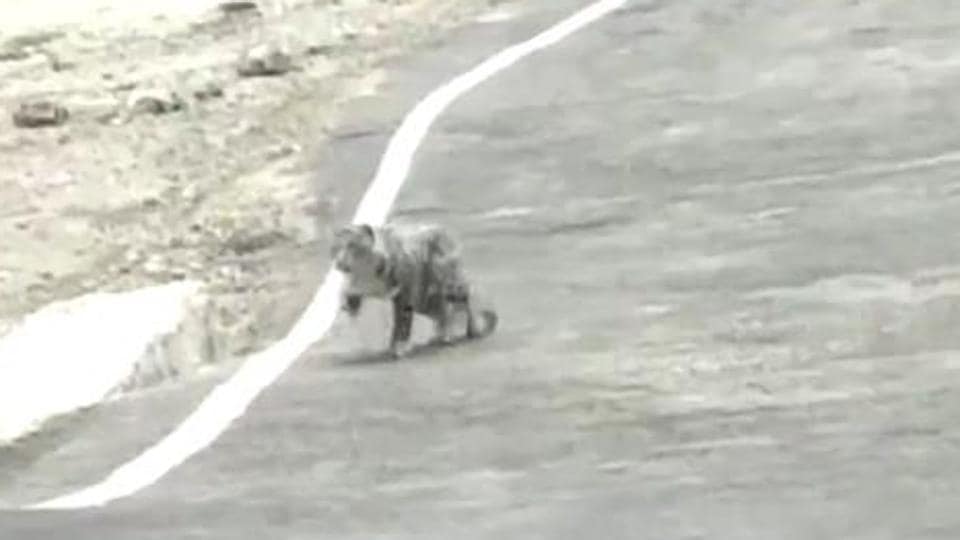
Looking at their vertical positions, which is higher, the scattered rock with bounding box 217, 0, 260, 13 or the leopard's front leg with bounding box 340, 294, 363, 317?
the leopard's front leg with bounding box 340, 294, 363, 317

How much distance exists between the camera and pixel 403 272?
10.7 meters

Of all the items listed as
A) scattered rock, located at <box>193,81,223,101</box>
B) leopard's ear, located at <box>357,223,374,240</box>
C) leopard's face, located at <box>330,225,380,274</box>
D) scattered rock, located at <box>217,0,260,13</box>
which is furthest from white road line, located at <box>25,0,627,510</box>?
scattered rock, located at <box>217,0,260,13</box>

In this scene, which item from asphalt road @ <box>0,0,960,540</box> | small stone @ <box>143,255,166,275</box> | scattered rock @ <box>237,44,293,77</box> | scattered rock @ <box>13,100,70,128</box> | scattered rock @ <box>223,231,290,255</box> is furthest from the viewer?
scattered rock @ <box>237,44,293,77</box>

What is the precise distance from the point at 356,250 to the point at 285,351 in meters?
1.32

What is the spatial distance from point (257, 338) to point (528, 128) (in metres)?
4.17

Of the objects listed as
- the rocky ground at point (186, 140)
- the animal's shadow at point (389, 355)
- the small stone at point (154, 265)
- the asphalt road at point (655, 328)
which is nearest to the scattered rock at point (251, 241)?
the rocky ground at point (186, 140)

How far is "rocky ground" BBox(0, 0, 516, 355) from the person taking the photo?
14898 mm

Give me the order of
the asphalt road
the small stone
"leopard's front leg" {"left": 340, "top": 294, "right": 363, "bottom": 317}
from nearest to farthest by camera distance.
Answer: the asphalt road → "leopard's front leg" {"left": 340, "top": 294, "right": 363, "bottom": 317} → the small stone

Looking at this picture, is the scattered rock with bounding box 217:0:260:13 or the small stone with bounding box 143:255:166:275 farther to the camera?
the scattered rock with bounding box 217:0:260:13

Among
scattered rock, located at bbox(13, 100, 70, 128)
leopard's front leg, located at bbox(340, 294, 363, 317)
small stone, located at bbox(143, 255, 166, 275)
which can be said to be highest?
leopard's front leg, located at bbox(340, 294, 363, 317)

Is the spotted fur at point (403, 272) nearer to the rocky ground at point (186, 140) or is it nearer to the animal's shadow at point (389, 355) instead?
the animal's shadow at point (389, 355)

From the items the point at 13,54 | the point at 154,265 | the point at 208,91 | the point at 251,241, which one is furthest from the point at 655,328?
the point at 13,54

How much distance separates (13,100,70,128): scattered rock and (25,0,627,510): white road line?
298 centimetres

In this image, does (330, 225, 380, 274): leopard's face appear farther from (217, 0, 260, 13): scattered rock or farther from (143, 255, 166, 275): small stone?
(217, 0, 260, 13): scattered rock
